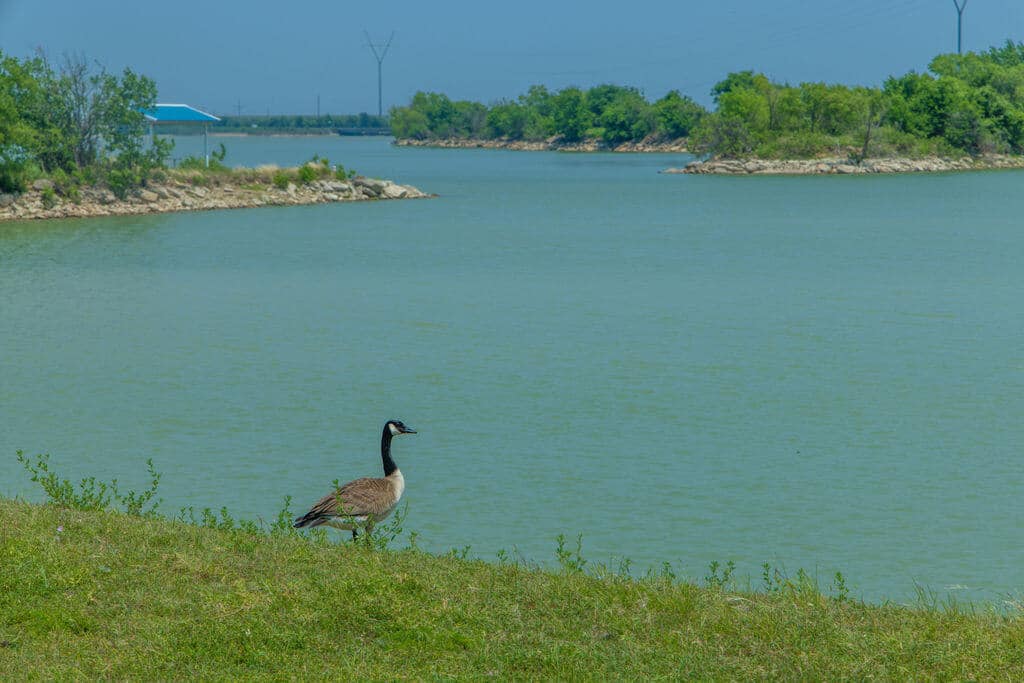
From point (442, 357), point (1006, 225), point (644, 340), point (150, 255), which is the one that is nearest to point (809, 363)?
point (644, 340)

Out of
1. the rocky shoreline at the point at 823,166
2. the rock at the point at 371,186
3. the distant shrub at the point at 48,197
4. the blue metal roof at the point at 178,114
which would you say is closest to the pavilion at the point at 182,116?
the blue metal roof at the point at 178,114

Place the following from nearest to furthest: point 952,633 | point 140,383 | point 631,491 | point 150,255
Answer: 1. point 952,633
2. point 631,491
3. point 140,383
4. point 150,255

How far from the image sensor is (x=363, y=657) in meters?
7.20

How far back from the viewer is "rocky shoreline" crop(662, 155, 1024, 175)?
110 m

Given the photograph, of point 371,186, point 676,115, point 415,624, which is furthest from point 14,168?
point 676,115

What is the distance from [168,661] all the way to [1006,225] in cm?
5358

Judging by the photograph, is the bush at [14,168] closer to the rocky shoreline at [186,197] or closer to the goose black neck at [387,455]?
the rocky shoreline at [186,197]

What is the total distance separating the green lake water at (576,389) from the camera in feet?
44.4

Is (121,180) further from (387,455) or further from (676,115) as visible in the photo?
(676,115)

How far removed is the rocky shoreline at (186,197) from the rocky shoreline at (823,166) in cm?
4278

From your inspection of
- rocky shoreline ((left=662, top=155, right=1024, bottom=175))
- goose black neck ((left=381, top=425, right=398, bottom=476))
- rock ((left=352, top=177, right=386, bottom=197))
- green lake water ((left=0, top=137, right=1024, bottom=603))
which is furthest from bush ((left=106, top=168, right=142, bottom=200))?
rocky shoreline ((left=662, top=155, right=1024, bottom=175))

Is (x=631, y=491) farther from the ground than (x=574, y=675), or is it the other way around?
(x=574, y=675)

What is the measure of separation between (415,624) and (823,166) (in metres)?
108

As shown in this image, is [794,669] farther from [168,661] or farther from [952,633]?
[168,661]
